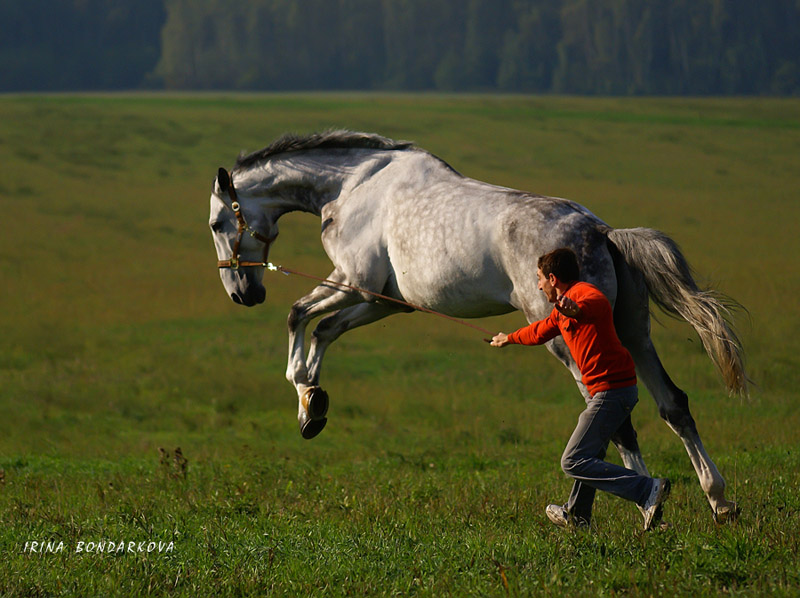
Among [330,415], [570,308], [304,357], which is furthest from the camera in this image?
[330,415]

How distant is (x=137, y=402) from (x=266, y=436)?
107 inches

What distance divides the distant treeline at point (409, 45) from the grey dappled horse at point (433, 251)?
107m

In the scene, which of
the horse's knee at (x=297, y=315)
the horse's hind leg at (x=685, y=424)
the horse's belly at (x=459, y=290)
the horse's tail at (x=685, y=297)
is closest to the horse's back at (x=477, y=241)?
the horse's belly at (x=459, y=290)

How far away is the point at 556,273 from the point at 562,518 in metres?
1.60

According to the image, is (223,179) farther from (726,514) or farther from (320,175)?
(726,514)

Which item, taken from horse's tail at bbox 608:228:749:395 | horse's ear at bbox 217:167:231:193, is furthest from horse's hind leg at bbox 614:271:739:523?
horse's ear at bbox 217:167:231:193

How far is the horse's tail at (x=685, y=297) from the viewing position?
19.9 ft

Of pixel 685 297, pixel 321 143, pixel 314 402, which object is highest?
pixel 321 143

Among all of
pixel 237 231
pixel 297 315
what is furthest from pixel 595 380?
pixel 237 231

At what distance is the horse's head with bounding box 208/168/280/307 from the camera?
816cm

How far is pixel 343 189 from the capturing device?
25.9 feet

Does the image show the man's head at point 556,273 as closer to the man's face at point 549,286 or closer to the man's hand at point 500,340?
the man's face at point 549,286

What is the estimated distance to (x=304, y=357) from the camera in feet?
25.6

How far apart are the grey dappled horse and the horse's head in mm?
11
